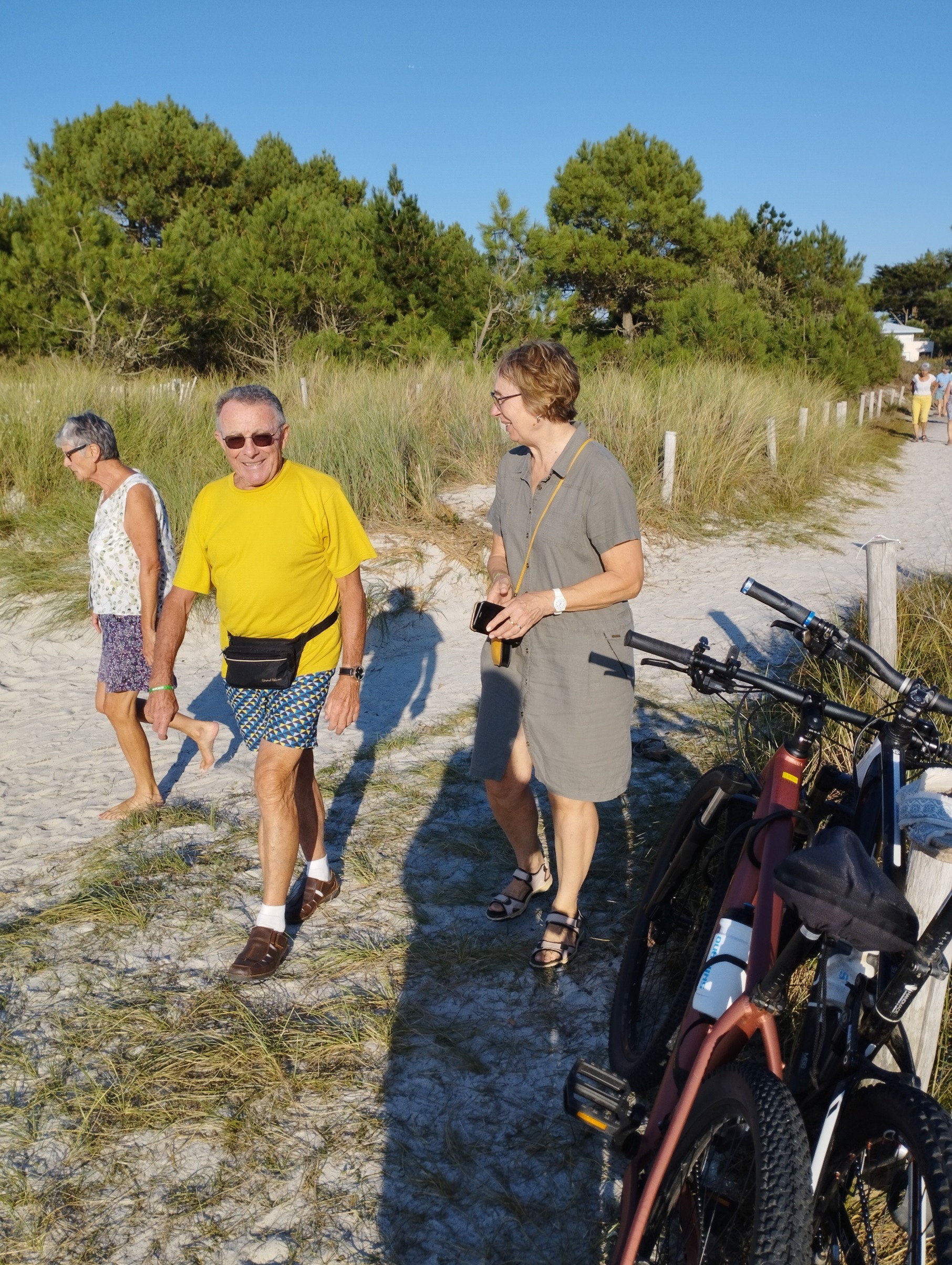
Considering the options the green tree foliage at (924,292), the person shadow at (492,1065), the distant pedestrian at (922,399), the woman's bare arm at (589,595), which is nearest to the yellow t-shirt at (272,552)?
the woman's bare arm at (589,595)

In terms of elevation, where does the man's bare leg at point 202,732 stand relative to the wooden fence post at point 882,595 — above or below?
below

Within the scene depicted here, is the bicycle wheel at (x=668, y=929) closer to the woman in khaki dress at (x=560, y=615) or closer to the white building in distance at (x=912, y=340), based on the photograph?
the woman in khaki dress at (x=560, y=615)

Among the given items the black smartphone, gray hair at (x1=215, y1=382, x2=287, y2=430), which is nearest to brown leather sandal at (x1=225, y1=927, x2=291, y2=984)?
the black smartphone

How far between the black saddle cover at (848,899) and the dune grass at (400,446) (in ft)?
24.4

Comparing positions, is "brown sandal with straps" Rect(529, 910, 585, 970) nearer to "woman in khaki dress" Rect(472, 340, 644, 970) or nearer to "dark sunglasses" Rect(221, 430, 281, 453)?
"woman in khaki dress" Rect(472, 340, 644, 970)

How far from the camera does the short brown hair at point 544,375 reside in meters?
2.98

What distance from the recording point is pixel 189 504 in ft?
29.0

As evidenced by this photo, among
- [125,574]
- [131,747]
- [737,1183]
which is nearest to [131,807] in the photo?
[131,747]

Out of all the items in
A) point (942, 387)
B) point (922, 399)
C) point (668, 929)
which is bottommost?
point (668, 929)

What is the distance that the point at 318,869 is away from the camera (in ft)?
12.8

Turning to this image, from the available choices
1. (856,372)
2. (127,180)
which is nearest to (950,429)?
(856,372)

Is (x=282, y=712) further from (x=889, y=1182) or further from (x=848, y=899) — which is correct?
(x=889, y=1182)

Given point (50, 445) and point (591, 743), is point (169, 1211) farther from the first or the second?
point (50, 445)

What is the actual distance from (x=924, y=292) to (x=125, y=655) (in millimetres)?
82988
